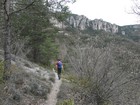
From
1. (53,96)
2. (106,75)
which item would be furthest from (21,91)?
(106,75)

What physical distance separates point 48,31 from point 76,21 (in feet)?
260

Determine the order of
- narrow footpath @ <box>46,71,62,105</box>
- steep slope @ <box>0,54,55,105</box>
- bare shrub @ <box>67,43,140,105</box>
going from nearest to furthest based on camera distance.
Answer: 1. steep slope @ <box>0,54,55,105</box>
2. bare shrub @ <box>67,43,140,105</box>
3. narrow footpath @ <box>46,71,62,105</box>

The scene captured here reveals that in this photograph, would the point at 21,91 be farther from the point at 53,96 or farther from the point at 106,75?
the point at 106,75

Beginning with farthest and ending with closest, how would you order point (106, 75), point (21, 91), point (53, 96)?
point (53, 96), point (21, 91), point (106, 75)

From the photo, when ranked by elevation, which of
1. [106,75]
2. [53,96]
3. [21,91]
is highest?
[106,75]

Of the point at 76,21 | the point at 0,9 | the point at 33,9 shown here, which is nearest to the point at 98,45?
the point at 33,9

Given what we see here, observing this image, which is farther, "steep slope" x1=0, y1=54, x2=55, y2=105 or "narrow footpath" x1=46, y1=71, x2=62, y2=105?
"narrow footpath" x1=46, y1=71, x2=62, y2=105

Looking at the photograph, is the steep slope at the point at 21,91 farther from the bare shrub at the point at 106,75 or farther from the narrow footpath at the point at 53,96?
the bare shrub at the point at 106,75

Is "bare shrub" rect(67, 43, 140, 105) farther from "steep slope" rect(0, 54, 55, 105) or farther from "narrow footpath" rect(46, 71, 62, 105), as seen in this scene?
"steep slope" rect(0, 54, 55, 105)

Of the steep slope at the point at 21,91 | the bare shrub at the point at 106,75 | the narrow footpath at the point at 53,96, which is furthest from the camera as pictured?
the narrow footpath at the point at 53,96

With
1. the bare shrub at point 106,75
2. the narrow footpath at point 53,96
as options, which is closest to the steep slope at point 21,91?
the narrow footpath at point 53,96

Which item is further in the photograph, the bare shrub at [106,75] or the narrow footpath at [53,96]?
the narrow footpath at [53,96]

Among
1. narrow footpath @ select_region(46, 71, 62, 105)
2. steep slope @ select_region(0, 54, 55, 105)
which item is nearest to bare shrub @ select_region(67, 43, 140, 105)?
narrow footpath @ select_region(46, 71, 62, 105)

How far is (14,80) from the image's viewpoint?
14008 millimetres
